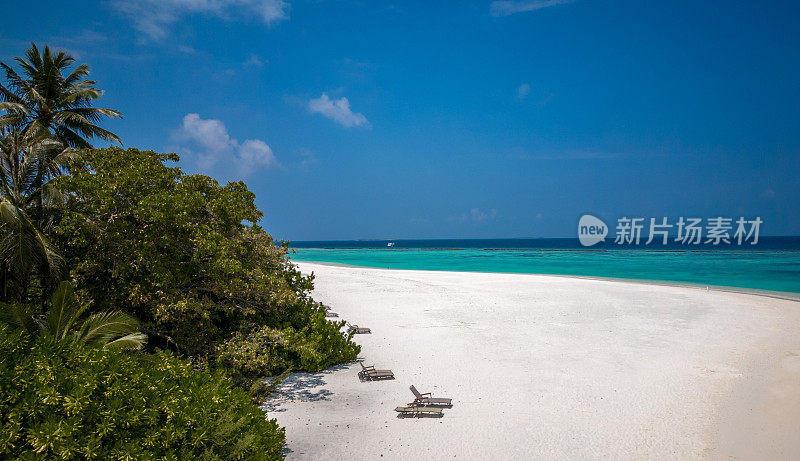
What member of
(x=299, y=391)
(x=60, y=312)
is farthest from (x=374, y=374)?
(x=60, y=312)

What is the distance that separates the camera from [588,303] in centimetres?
2211

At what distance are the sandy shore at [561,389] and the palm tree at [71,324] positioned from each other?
10.2 feet

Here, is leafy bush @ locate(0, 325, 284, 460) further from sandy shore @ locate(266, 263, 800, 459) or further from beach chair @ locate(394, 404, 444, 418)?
beach chair @ locate(394, 404, 444, 418)

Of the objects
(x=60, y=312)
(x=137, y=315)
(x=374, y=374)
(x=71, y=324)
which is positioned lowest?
(x=374, y=374)

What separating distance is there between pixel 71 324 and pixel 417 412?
6.21 meters

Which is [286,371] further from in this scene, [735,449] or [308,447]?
[735,449]

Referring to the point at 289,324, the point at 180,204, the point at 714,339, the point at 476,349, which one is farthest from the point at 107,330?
the point at 714,339

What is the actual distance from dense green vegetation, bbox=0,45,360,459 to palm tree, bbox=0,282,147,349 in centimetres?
2

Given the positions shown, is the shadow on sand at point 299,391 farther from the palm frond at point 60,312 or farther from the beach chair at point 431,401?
the palm frond at point 60,312

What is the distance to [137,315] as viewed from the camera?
9.21 metres

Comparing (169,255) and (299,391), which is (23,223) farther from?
(299,391)

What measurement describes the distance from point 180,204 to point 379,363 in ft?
22.1

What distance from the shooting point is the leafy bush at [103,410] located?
366 centimetres

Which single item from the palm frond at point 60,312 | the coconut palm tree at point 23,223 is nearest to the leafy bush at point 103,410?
the palm frond at point 60,312
